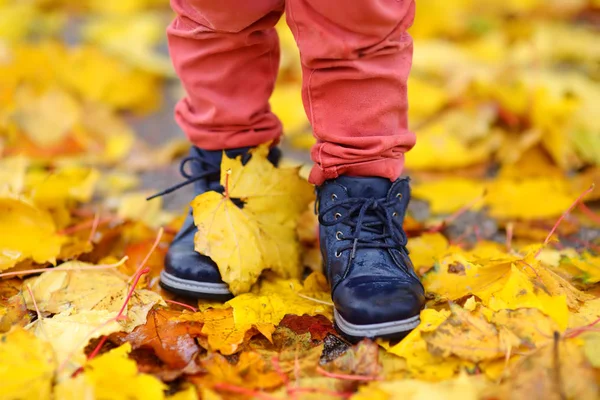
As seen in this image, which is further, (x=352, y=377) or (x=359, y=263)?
(x=359, y=263)

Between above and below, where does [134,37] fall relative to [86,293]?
below

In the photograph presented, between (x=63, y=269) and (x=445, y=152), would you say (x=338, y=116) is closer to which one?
(x=63, y=269)

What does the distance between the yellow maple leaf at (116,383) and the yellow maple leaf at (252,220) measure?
0.83 feet

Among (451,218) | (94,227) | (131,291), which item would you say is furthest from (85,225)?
(451,218)

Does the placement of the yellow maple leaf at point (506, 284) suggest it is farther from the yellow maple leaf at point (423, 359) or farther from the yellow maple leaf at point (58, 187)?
the yellow maple leaf at point (58, 187)

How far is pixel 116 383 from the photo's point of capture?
74 centimetres

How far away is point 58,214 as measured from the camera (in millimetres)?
1212

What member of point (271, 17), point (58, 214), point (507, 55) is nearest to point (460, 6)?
point (507, 55)

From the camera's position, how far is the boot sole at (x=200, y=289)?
97 centimetres

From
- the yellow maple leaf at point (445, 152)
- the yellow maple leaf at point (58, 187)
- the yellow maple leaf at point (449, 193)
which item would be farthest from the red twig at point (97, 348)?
the yellow maple leaf at point (445, 152)

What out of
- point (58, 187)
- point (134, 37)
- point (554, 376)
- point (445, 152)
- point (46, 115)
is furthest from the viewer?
point (134, 37)

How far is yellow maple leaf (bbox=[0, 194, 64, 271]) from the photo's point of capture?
3.47 ft

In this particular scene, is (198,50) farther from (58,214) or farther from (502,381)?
(502,381)

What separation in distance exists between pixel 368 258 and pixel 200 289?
283 mm
